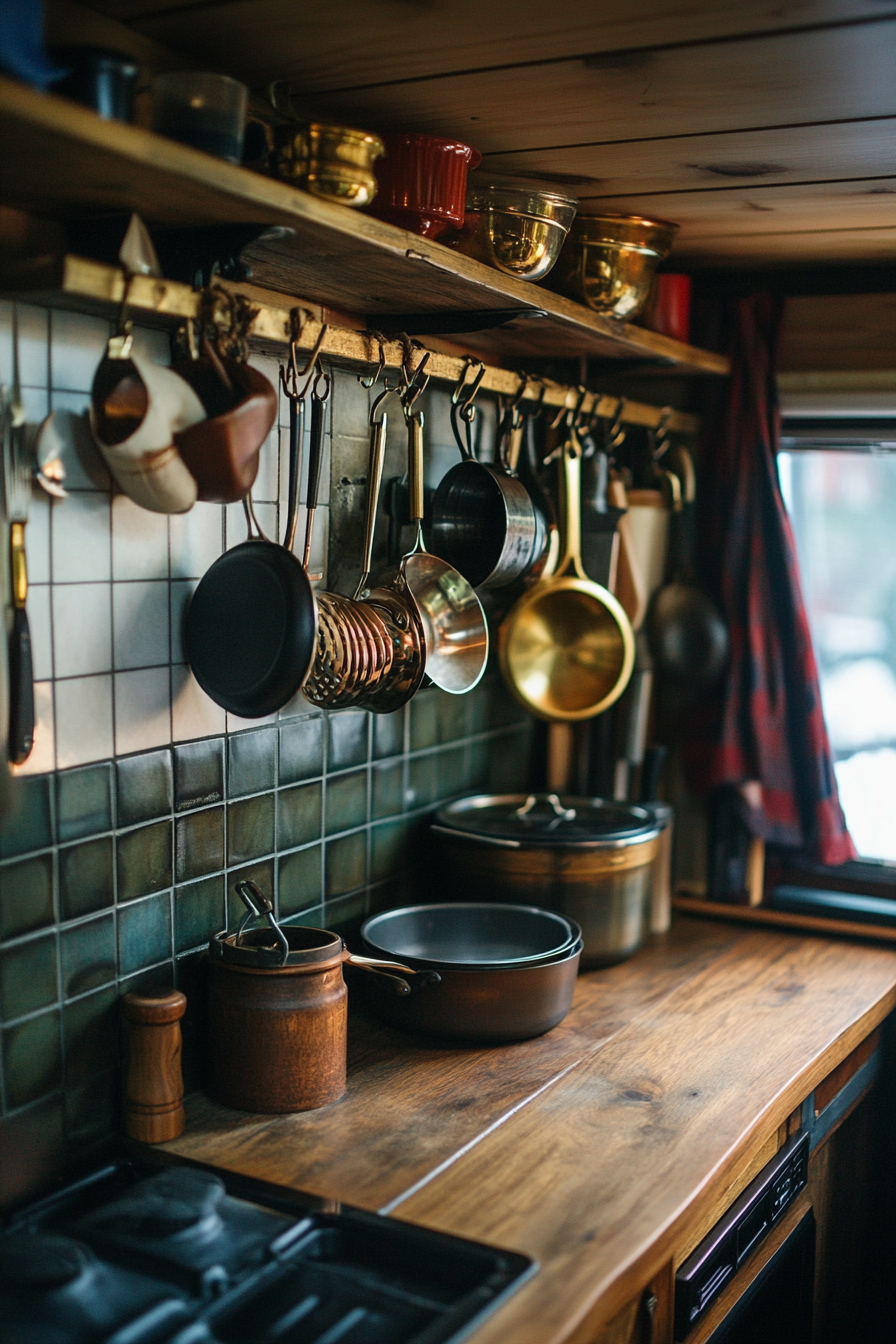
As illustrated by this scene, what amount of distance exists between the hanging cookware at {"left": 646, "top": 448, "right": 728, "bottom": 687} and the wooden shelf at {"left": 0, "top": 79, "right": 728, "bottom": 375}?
2.10 feet

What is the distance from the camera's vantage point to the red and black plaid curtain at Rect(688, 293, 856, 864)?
7.06 feet

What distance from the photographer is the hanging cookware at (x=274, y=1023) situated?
136cm

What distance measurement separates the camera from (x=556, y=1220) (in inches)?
46.4

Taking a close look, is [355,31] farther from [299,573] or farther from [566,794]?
[566,794]

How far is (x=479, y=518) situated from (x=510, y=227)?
17.0 inches

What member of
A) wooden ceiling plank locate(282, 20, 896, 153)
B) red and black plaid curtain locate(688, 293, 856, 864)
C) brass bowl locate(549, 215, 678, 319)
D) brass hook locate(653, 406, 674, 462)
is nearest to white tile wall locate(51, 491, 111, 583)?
wooden ceiling plank locate(282, 20, 896, 153)

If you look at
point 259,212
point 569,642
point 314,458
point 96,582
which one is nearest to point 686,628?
point 569,642

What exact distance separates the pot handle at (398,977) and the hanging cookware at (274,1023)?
63mm

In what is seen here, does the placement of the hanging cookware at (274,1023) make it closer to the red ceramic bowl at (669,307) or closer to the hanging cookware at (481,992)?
the hanging cookware at (481,992)

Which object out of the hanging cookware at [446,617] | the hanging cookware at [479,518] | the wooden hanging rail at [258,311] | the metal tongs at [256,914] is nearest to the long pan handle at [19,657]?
the wooden hanging rail at [258,311]

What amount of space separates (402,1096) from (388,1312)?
0.37 metres

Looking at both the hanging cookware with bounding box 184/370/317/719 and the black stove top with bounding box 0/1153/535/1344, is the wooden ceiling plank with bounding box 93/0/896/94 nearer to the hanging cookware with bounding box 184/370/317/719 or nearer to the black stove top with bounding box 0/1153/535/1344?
the hanging cookware with bounding box 184/370/317/719

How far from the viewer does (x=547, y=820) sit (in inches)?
79.0

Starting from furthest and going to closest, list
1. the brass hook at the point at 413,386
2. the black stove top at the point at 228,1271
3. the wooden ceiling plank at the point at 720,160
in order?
1. the brass hook at the point at 413,386
2. the wooden ceiling plank at the point at 720,160
3. the black stove top at the point at 228,1271
